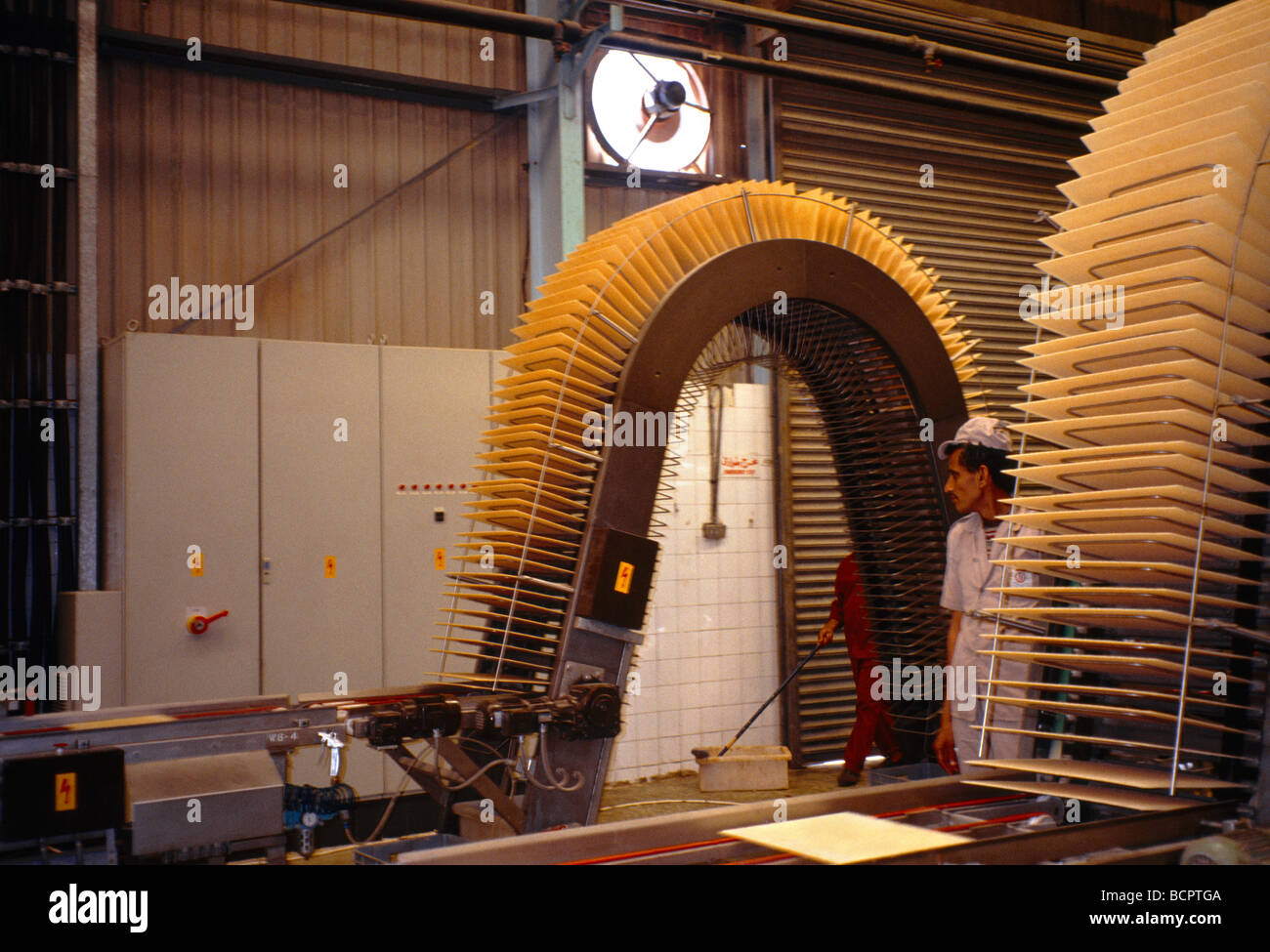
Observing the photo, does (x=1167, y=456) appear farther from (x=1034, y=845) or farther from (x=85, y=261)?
(x=85, y=261)

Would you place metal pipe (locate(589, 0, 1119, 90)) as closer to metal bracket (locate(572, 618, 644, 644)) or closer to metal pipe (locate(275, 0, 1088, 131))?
metal pipe (locate(275, 0, 1088, 131))

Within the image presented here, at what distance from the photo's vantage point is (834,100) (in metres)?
7.50

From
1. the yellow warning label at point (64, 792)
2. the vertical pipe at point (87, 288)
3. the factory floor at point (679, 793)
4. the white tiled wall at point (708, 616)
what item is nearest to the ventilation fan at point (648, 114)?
the white tiled wall at point (708, 616)

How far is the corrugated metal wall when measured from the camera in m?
5.84

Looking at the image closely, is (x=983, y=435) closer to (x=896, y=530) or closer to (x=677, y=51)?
(x=896, y=530)

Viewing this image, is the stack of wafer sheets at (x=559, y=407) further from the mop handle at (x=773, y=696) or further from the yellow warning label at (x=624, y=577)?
the mop handle at (x=773, y=696)

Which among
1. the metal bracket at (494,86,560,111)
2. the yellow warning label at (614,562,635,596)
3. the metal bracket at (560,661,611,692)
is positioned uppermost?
the metal bracket at (494,86,560,111)

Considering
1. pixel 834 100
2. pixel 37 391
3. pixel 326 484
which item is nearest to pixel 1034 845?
pixel 326 484

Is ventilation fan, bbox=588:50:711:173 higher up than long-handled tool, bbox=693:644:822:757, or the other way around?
ventilation fan, bbox=588:50:711:173

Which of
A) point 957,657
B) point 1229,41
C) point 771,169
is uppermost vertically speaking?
point 771,169

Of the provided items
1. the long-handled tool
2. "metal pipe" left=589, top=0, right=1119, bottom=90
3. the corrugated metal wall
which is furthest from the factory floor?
"metal pipe" left=589, top=0, right=1119, bottom=90

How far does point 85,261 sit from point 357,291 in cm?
160

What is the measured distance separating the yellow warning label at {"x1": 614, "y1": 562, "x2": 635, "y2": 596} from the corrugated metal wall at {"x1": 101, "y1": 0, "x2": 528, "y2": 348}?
3.99 metres
